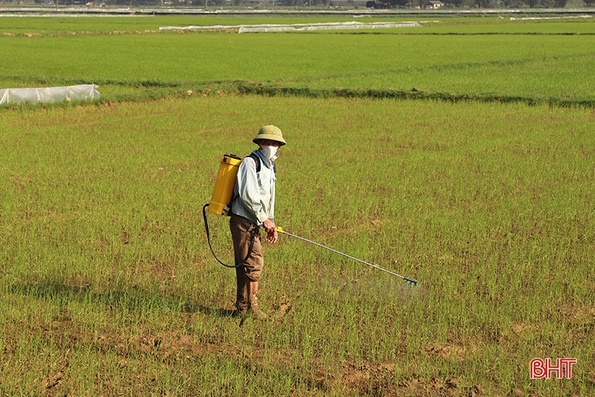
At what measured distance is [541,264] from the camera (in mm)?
7262

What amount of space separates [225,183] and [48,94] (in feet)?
42.2

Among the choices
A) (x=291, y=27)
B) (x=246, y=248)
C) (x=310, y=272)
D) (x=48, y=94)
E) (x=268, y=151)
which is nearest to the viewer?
(x=268, y=151)

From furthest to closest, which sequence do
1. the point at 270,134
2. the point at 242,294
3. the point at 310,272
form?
1. the point at 310,272
2. the point at 242,294
3. the point at 270,134

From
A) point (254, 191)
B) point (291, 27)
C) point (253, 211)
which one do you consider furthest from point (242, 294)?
point (291, 27)

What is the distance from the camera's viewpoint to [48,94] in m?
17.5

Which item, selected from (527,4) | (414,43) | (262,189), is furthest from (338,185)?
(527,4)

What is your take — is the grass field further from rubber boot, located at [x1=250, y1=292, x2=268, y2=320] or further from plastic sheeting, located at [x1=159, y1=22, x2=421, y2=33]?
plastic sheeting, located at [x1=159, y1=22, x2=421, y2=33]

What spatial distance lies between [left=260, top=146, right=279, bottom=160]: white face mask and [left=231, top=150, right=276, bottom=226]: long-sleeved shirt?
0.09 ft

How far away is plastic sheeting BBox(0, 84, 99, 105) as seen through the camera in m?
17.0

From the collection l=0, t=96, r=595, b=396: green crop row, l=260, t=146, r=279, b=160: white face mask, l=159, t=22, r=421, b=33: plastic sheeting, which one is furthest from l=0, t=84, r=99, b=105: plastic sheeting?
l=159, t=22, r=421, b=33: plastic sheeting

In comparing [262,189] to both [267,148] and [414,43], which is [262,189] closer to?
[267,148]

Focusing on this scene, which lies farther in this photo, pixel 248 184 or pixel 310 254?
pixel 310 254

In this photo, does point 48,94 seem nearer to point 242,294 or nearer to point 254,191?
point 242,294

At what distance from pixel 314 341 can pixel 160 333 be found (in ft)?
3.33
